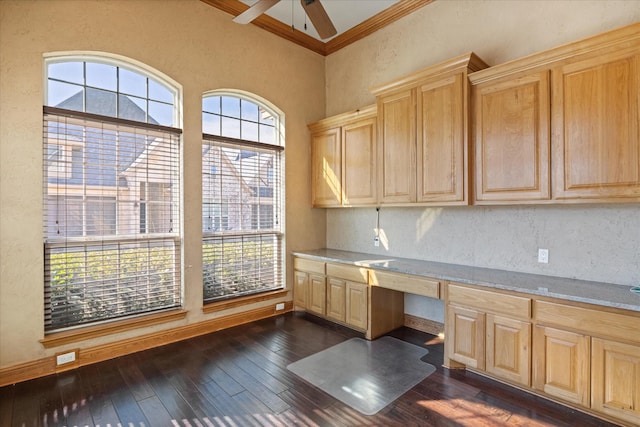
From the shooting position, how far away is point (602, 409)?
2.08 metres

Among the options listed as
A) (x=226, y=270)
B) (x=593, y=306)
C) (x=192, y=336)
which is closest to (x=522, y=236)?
(x=593, y=306)

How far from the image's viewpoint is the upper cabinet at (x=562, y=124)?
2191 millimetres

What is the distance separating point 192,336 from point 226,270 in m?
0.81

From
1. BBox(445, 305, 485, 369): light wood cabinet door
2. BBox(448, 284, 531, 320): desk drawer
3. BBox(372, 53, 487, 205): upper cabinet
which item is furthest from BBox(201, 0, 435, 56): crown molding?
BBox(445, 305, 485, 369): light wood cabinet door

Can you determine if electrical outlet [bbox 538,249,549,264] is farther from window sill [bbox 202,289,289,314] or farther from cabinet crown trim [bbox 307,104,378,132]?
window sill [bbox 202,289,289,314]

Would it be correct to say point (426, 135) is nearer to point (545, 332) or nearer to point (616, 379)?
point (545, 332)

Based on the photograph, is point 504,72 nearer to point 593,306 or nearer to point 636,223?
point 636,223

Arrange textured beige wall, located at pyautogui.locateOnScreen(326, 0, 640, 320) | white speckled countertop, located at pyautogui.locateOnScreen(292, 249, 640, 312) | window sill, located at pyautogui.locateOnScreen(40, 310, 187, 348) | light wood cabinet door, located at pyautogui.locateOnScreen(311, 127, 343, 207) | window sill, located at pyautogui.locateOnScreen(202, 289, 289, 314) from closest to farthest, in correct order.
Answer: white speckled countertop, located at pyautogui.locateOnScreen(292, 249, 640, 312)
textured beige wall, located at pyautogui.locateOnScreen(326, 0, 640, 320)
window sill, located at pyautogui.locateOnScreen(40, 310, 187, 348)
window sill, located at pyautogui.locateOnScreen(202, 289, 289, 314)
light wood cabinet door, located at pyautogui.locateOnScreen(311, 127, 343, 207)

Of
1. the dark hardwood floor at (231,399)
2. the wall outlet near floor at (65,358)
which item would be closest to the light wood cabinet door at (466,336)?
the dark hardwood floor at (231,399)

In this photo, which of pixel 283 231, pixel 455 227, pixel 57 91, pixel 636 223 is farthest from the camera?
pixel 283 231

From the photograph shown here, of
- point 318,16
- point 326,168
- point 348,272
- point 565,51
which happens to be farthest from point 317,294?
point 565,51

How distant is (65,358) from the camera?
112 inches

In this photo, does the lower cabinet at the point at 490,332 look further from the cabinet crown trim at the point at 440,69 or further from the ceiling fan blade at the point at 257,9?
the ceiling fan blade at the point at 257,9

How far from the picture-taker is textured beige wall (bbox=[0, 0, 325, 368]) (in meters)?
2.62
